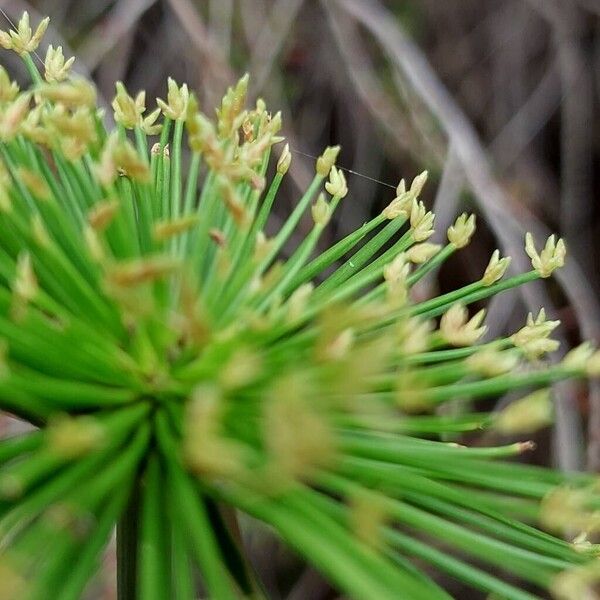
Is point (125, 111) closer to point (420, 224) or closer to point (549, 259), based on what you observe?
point (420, 224)

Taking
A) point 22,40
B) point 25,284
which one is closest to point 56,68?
point 22,40

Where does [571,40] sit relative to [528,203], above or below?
above

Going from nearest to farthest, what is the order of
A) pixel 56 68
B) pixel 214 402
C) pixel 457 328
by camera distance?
pixel 214 402 → pixel 457 328 → pixel 56 68

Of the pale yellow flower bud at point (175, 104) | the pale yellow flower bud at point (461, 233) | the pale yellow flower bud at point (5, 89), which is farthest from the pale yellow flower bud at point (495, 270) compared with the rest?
the pale yellow flower bud at point (5, 89)

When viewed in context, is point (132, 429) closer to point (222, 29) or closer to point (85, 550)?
point (85, 550)

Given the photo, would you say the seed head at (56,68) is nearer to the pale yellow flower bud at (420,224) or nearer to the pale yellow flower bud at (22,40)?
the pale yellow flower bud at (22,40)

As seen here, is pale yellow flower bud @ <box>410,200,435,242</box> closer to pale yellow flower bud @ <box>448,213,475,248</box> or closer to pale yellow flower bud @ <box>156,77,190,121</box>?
pale yellow flower bud @ <box>448,213,475,248</box>

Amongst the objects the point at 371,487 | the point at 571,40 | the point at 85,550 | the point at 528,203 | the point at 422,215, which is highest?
the point at 571,40

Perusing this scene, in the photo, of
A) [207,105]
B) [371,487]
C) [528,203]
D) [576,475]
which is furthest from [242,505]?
[528,203]

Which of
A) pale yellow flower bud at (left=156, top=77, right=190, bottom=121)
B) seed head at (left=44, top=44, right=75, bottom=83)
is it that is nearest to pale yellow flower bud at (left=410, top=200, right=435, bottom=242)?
pale yellow flower bud at (left=156, top=77, right=190, bottom=121)
